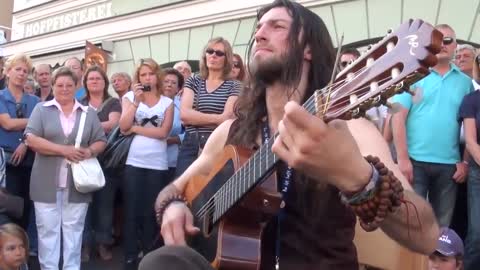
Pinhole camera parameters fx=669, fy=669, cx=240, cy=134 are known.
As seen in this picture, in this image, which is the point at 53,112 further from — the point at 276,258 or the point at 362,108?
the point at 362,108

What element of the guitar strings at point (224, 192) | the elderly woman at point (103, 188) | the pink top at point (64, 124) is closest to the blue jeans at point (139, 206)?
the elderly woman at point (103, 188)

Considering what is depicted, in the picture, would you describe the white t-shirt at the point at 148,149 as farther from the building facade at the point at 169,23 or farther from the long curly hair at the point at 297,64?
the building facade at the point at 169,23

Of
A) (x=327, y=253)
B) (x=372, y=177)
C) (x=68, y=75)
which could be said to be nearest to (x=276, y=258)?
(x=327, y=253)

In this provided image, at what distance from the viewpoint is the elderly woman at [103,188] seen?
19.1ft

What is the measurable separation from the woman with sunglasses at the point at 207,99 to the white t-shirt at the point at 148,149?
0.24 meters

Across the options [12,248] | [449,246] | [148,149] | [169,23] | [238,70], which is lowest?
[12,248]

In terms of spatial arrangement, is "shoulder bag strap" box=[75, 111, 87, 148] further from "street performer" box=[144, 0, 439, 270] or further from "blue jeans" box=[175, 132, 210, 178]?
"street performer" box=[144, 0, 439, 270]

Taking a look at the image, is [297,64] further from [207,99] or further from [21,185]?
[21,185]

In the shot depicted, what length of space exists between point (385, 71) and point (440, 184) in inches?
130

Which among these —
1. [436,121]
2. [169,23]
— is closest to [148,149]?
[436,121]

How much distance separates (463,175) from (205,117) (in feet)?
6.23

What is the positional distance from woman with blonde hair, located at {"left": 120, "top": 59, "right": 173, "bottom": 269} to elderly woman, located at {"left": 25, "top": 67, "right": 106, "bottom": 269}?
0.34 metres

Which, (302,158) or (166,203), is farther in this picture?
(166,203)

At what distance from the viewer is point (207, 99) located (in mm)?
5156
